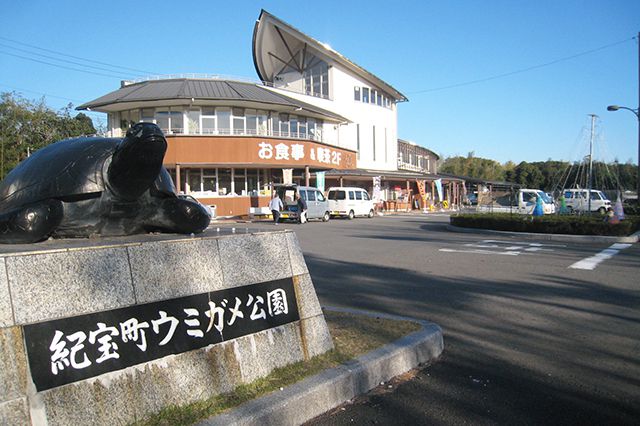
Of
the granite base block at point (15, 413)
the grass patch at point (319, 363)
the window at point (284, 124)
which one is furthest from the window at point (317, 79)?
the granite base block at point (15, 413)

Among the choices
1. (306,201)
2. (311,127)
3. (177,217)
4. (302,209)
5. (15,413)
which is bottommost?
(15,413)

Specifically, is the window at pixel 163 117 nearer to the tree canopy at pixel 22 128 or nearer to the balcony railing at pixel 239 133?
the balcony railing at pixel 239 133

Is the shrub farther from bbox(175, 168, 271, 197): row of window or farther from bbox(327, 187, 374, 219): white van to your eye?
bbox(175, 168, 271, 197): row of window

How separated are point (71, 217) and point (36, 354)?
1.43m

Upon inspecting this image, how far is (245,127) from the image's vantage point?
29.0m

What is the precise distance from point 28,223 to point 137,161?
0.84m

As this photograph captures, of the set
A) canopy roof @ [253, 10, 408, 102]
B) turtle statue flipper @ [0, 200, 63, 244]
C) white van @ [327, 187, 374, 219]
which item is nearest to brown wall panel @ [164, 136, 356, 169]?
white van @ [327, 187, 374, 219]

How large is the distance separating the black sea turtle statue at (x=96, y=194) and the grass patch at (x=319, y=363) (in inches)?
58.3

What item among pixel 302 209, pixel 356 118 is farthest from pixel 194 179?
pixel 356 118

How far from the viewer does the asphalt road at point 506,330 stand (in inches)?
129

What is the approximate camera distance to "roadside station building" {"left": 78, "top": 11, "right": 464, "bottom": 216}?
27.0m

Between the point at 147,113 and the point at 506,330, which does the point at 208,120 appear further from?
the point at 506,330

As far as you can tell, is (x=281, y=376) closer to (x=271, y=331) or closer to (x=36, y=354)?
(x=271, y=331)

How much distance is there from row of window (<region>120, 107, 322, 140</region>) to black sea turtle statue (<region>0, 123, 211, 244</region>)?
24.2m
